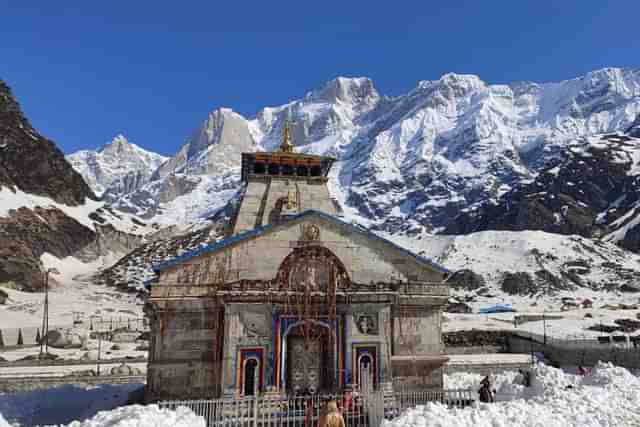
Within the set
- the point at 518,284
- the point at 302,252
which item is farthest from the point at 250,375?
the point at 518,284

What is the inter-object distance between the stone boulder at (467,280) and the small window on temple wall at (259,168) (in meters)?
54.8

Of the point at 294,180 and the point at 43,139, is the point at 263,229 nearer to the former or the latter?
the point at 294,180

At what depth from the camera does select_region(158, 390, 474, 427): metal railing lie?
1460 centimetres

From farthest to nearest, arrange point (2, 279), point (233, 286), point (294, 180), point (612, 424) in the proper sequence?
point (2, 279), point (294, 180), point (233, 286), point (612, 424)

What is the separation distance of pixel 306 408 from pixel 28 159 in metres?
126

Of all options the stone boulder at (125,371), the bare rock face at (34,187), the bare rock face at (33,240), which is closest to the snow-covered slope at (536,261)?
the stone boulder at (125,371)

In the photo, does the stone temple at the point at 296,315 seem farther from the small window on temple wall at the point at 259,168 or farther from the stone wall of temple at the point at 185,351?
the small window on temple wall at the point at 259,168

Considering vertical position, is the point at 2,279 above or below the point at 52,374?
above

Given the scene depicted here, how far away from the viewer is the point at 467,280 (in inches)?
3113

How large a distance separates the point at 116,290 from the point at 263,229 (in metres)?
79.4

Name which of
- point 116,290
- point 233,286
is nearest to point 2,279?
point 116,290

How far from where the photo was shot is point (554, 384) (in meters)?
17.5

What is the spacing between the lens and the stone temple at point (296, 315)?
18375 millimetres

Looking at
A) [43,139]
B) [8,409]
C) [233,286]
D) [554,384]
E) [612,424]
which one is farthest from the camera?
[43,139]
